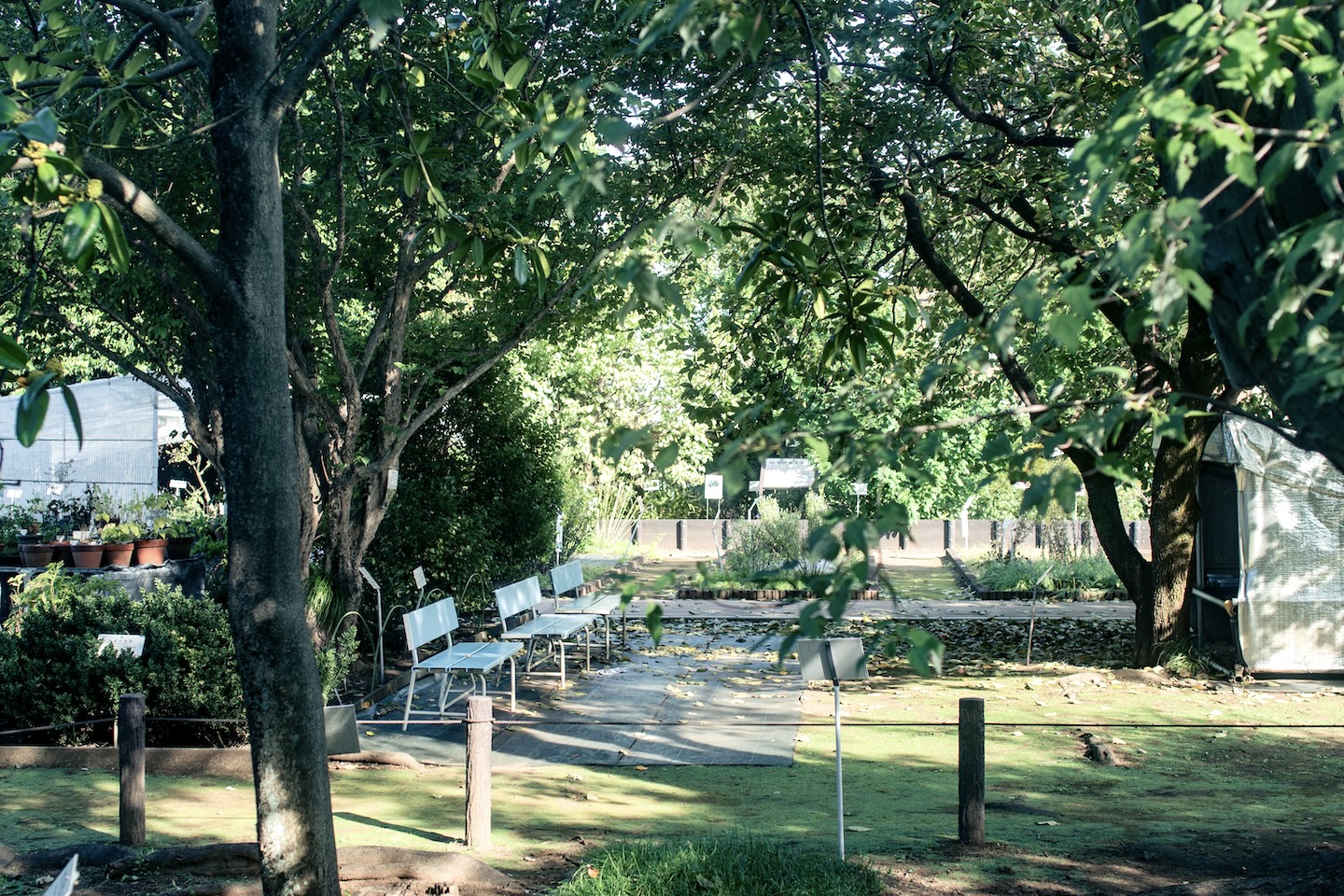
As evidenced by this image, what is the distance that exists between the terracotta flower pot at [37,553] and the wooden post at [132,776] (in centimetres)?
777

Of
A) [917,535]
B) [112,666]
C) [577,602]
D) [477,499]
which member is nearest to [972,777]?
[112,666]

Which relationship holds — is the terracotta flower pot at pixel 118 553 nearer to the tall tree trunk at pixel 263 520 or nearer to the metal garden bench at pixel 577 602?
the metal garden bench at pixel 577 602

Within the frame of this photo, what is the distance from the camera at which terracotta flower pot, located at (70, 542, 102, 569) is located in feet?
44.0

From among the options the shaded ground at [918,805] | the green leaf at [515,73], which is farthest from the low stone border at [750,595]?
the green leaf at [515,73]


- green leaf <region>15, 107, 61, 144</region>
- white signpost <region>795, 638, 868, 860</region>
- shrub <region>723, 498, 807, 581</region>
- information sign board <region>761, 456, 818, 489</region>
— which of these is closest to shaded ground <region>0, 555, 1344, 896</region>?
white signpost <region>795, 638, 868, 860</region>

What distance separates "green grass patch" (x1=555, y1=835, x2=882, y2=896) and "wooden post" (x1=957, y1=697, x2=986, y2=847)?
1.11m

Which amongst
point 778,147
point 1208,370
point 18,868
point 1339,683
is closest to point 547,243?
point 778,147

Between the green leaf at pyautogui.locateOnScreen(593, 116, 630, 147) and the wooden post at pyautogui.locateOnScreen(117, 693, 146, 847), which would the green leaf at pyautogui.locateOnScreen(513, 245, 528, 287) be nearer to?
the green leaf at pyautogui.locateOnScreen(593, 116, 630, 147)

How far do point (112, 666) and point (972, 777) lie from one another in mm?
6320

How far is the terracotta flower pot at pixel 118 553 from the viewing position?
44.8 feet

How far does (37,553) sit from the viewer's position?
44.8 ft

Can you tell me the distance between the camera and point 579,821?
24.1 ft

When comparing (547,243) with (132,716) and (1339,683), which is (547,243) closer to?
(132,716)

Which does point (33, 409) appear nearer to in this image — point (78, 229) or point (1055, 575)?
point (78, 229)
